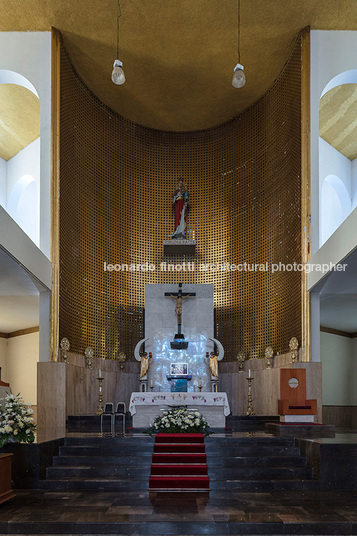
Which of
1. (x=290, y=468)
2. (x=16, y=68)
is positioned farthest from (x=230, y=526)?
(x=16, y=68)

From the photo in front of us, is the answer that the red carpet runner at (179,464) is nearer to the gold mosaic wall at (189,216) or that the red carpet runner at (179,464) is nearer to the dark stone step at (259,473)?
the dark stone step at (259,473)

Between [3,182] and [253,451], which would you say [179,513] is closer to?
[253,451]

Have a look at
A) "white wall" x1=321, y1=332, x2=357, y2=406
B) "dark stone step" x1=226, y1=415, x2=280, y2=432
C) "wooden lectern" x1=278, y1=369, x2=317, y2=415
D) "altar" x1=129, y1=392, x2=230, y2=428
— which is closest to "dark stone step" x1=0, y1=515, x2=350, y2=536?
"wooden lectern" x1=278, y1=369, x2=317, y2=415

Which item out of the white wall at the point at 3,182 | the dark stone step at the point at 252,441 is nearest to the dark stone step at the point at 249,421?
the dark stone step at the point at 252,441

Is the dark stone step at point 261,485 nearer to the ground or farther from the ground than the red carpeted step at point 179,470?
nearer to the ground

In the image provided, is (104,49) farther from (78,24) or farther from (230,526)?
(230,526)

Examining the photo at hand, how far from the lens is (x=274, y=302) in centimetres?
1408

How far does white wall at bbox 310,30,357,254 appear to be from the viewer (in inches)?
492

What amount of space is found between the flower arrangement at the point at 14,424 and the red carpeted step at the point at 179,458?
193cm

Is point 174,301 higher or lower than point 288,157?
lower

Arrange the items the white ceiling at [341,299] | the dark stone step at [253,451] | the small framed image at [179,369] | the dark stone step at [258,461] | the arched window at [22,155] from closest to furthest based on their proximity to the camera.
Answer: the dark stone step at [258,461] → the dark stone step at [253,451] → the white ceiling at [341,299] → the small framed image at [179,369] → the arched window at [22,155]

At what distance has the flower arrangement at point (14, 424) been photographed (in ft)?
25.8

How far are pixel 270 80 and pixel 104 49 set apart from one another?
4195 millimetres

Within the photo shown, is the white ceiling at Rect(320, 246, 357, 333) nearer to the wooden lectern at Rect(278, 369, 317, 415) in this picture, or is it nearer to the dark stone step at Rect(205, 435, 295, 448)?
the wooden lectern at Rect(278, 369, 317, 415)
